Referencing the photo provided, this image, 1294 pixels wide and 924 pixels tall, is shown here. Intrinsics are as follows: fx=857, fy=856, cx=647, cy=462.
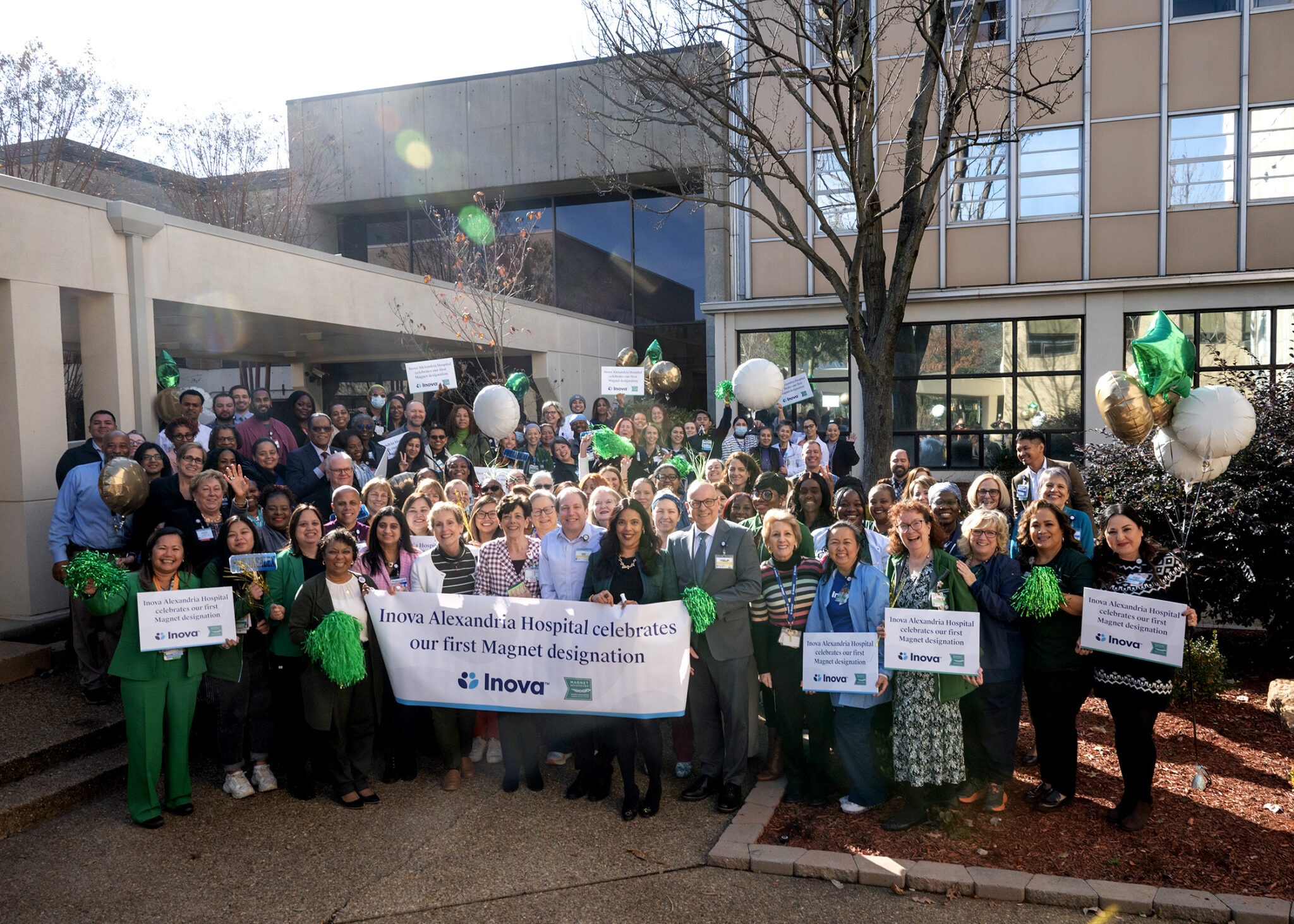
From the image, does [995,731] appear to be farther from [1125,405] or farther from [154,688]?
[154,688]

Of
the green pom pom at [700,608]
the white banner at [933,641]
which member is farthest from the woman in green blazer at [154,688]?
the white banner at [933,641]

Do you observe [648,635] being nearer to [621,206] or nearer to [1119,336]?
[1119,336]

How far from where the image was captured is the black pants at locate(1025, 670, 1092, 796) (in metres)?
4.94

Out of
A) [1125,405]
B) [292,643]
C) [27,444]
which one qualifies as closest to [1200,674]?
[1125,405]

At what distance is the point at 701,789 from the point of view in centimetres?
548

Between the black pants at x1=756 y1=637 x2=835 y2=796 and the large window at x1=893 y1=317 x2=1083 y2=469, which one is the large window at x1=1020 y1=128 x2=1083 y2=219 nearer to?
the large window at x1=893 y1=317 x2=1083 y2=469

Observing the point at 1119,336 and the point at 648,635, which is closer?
the point at 648,635

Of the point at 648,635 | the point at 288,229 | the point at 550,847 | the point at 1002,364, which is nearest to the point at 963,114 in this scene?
the point at 1002,364

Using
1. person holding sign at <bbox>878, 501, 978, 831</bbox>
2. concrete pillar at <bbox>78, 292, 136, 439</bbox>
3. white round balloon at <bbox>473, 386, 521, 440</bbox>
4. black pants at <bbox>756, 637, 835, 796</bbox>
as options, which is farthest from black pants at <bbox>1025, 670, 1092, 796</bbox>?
concrete pillar at <bbox>78, 292, 136, 439</bbox>

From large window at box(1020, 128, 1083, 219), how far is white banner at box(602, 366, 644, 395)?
9.32 m

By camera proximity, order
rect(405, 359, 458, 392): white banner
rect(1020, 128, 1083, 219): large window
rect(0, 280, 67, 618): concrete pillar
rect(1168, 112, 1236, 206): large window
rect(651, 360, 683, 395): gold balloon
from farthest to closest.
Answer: rect(1020, 128, 1083, 219): large window → rect(1168, 112, 1236, 206): large window → rect(651, 360, 683, 395): gold balloon → rect(405, 359, 458, 392): white banner → rect(0, 280, 67, 618): concrete pillar

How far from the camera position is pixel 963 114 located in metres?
15.1

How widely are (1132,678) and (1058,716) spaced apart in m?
0.46

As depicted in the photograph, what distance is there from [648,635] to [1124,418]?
3844mm
